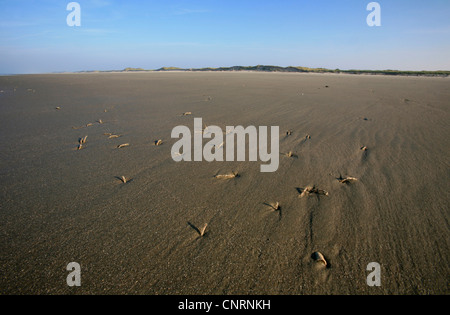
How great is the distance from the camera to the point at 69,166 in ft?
6.95

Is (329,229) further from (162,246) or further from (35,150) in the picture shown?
(35,150)

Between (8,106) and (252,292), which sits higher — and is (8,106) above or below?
above

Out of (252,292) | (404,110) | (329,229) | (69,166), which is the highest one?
(404,110)

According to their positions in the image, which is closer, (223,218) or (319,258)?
(319,258)

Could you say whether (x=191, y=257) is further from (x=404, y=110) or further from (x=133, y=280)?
(x=404, y=110)

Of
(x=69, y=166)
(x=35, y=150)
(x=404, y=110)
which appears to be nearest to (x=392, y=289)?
(x=69, y=166)

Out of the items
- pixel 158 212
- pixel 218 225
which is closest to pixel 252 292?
pixel 218 225

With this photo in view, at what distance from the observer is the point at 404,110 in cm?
445

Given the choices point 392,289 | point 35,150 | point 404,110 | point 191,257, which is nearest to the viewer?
point 392,289

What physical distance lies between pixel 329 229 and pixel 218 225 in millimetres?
705

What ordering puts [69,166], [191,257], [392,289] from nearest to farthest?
1. [392,289]
2. [191,257]
3. [69,166]

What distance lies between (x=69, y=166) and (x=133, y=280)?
1.63m

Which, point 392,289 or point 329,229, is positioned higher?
point 329,229

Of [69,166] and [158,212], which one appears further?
[69,166]
